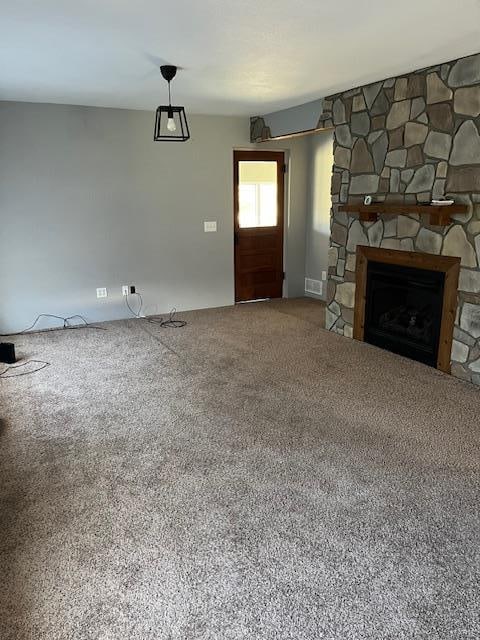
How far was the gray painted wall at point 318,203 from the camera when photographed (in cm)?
637

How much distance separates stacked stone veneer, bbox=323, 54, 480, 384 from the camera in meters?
3.59

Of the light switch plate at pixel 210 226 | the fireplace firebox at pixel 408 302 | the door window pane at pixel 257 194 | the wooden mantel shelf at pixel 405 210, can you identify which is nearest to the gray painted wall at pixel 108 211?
the light switch plate at pixel 210 226

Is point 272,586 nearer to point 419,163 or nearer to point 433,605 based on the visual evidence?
point 433,605

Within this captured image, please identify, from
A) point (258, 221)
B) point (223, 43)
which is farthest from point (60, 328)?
point (223, 43)

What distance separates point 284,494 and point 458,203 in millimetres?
2641

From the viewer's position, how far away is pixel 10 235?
5098 mm

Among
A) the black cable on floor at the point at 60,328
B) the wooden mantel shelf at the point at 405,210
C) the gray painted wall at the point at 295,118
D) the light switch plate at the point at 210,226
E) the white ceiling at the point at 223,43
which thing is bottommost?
the black cable on floor at the point at 60,328

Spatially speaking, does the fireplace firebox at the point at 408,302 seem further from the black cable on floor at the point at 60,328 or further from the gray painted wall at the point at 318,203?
the black cable on floor at the point at 60,328

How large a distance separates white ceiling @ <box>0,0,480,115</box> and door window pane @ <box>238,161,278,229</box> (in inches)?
71.7

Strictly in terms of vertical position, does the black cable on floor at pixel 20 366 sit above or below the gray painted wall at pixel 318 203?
below

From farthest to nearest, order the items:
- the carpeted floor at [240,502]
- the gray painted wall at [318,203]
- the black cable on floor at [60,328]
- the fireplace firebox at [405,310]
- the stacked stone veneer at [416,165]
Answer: the gray painted wall at [318,203] < the black cable on floor at [60,328] < the fireplace firebox at [405,310] < the stacked stone veneer at [416,165] < the carpeted floor at [240,502]

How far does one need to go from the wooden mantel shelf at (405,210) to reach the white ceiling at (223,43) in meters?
1.06

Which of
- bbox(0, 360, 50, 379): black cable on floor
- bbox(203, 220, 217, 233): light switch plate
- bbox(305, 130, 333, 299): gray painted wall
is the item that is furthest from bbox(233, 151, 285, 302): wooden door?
bbox(0, 360, 50, 379): black cable on floor

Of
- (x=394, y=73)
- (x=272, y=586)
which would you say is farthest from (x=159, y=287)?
(x=272, y=586)
